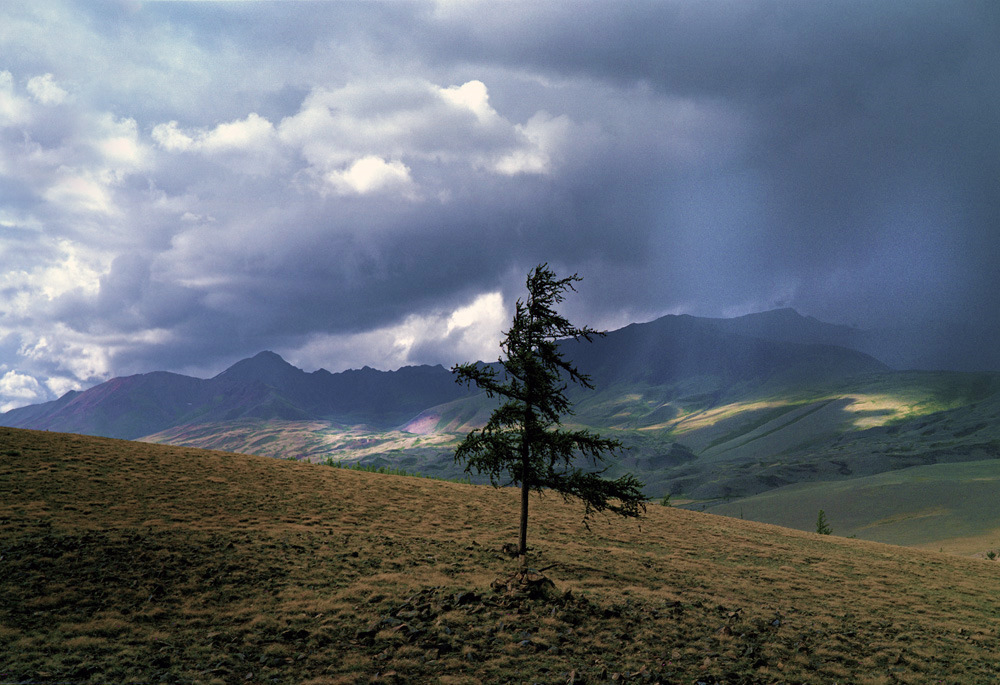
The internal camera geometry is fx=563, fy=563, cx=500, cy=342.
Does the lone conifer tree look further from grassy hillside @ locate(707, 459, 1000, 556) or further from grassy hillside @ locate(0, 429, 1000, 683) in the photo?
grassy hillside @ locate(707, 459, 1000, 556)

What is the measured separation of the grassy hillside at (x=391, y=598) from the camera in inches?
685

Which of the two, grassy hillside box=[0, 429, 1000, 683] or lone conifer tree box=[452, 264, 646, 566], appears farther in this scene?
lone conifer tree box=[452, 264, 646, 566]

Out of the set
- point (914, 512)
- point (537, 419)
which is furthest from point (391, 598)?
point (914, 512)

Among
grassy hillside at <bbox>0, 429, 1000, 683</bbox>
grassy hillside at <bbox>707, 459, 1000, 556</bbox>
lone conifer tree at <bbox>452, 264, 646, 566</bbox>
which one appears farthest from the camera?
grassy hillside at <bbox>707, 459, 1000, 556</bbox>

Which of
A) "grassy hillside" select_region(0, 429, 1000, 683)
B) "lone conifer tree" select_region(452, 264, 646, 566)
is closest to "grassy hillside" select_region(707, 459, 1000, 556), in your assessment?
"grassy hillside" select_region(0, 429, 1000, 683)

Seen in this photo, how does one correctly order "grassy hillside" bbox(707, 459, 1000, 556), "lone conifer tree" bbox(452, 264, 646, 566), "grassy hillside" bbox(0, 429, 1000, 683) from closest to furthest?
"grassy hillside" bbox(0, 429, 1000, 683) < "lone conifer tree" bbox(452, 264, 646, 566) < "grassy hillside" bbox(707, 459, 1000, 556)

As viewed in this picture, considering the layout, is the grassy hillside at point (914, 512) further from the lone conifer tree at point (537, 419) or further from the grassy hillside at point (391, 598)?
the lone conifer tree at point (537, 419)

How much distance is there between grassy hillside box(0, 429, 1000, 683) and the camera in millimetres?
17391

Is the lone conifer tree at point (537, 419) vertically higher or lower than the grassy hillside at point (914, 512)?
higher

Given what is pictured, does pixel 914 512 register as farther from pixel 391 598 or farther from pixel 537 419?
pixel 391 598

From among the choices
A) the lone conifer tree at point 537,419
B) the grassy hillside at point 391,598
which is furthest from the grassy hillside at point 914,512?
the lone conifer tree at point 537,419

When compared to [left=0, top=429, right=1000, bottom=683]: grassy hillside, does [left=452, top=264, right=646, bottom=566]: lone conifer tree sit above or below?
above

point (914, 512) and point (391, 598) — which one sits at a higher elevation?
point (391, 598)

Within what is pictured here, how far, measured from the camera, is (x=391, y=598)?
22.1 meters
